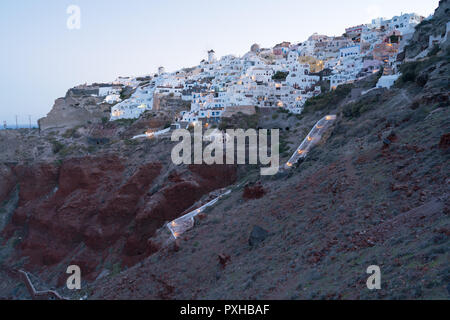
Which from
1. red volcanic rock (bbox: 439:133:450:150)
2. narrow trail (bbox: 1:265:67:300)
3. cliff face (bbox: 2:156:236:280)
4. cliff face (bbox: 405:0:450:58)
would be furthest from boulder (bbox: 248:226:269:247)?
cliff face (bbox: 405:0:450:58)

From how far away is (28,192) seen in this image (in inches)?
1569

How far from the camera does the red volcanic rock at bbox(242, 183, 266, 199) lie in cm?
1989

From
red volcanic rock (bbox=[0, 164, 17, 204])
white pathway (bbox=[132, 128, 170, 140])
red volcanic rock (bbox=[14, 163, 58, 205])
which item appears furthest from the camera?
red volcanic rock (bbox=[0, 164, 17, 204])

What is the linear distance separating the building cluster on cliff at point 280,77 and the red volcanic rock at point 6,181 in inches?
634

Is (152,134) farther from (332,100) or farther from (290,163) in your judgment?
(290,163)

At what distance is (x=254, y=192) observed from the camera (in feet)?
66.5

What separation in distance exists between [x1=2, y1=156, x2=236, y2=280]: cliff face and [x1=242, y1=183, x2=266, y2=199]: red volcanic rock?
9.26 metres

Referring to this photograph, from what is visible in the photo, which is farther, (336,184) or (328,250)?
(336,184)

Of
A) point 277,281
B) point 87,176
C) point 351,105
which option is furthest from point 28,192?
point 277,281

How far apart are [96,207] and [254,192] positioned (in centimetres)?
1999

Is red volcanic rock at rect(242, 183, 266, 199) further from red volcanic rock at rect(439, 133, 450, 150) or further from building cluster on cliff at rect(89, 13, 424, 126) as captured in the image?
building cluster on cliff at rect(89, 13, 424, 126)

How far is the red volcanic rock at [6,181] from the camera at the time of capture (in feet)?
141

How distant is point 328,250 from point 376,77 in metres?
28.6
